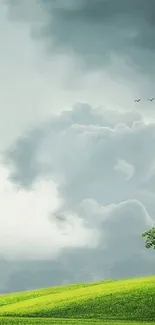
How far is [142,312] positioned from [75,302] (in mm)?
9018

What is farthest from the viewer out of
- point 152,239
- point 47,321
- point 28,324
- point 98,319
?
point 152,239

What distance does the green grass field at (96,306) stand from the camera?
254 feet

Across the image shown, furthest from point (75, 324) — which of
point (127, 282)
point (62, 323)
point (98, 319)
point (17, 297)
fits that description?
point (17, 297)

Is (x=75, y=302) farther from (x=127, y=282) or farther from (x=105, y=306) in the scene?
(x=127, y=282)

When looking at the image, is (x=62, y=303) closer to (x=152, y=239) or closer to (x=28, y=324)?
(x=152, y=239)

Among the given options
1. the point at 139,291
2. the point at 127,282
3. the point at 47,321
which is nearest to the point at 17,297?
the point at 127,282

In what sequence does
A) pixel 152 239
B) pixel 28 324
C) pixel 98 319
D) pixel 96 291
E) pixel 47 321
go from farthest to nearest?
1. pixel 96 291
2. pixel 152 239
3. pixel 98 319
4. pixel 47 321
5. pixel 28 324

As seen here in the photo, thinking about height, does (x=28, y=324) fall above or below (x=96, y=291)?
below

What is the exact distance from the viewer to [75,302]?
3319 inches

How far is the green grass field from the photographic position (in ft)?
254

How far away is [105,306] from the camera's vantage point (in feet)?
269

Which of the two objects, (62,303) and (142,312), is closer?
(142,312)

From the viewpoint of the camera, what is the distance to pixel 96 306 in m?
82.2

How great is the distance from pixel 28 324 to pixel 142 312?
17.8m
